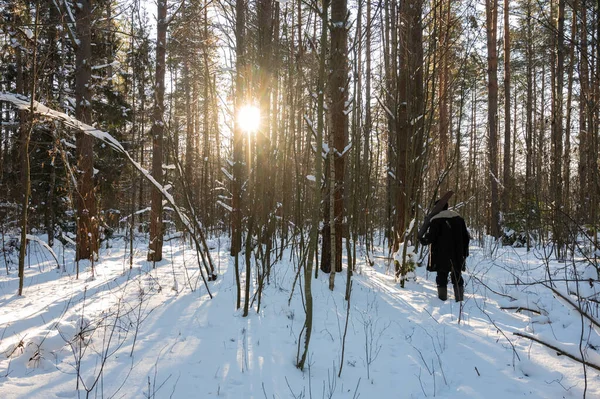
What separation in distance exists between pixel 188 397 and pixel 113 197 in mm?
11284

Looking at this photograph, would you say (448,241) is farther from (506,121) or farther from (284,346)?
(506,121)

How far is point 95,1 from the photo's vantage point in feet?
27.5

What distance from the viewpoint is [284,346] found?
3.17m

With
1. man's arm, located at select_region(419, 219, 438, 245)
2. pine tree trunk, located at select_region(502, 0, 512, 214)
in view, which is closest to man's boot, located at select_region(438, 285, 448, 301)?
man's arm, located at select_region(419, 219, 438, 245)

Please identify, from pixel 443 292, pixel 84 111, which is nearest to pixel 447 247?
pixel 443 292

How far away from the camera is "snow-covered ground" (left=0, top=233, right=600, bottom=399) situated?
239 cm

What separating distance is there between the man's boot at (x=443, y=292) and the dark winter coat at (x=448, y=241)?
0.95 feet

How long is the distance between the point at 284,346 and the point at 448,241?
2866 millimetres

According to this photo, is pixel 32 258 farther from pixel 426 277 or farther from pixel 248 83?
pixel 426 277

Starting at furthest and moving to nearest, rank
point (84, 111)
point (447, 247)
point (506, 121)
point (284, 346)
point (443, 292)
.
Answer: point (506, 121), point (84, 111), point (443, 292), point (447, 247), point (284, 346)

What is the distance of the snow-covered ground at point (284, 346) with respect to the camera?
2393 mm

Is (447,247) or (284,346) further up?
(447,247)

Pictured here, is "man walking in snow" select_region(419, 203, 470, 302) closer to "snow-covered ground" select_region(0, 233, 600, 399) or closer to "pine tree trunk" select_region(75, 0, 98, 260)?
"snow-covered ground" select_region(0, 233, 600, 399)

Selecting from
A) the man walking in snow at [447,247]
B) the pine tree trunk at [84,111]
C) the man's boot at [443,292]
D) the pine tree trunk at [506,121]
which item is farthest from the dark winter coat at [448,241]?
the pine tree trunk at [506,121]
